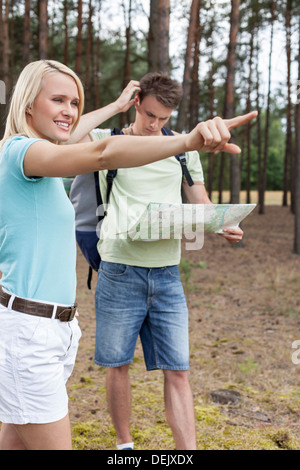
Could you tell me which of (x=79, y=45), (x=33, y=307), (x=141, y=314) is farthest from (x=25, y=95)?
(x=79, y=45)

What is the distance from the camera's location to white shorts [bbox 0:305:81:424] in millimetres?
1662

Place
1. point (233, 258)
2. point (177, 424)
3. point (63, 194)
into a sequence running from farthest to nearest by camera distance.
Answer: point (233, 258) → point (177, 424) → point (63, 194)

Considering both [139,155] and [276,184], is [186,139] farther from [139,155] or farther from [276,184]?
[276,184]

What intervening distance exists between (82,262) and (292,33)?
36.3ft

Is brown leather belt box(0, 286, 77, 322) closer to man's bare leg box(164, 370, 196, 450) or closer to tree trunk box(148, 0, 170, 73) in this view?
man's bare leg box(164, 370, 196, 450)

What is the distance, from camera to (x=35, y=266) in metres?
1.70

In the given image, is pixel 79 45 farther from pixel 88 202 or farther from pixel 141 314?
pixel 141 314

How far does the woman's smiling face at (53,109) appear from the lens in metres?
1.77

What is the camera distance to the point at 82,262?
10.3 metres

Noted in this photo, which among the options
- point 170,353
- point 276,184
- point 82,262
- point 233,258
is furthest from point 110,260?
point 276,184

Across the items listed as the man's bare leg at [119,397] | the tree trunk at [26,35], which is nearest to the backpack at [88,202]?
the man's bare leg at [119,397]

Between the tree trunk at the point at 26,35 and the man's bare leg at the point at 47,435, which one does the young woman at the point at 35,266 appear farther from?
the tree trunk at the point at 26,35

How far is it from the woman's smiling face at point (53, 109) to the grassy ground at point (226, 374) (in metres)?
2.25

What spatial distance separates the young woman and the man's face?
105cm
